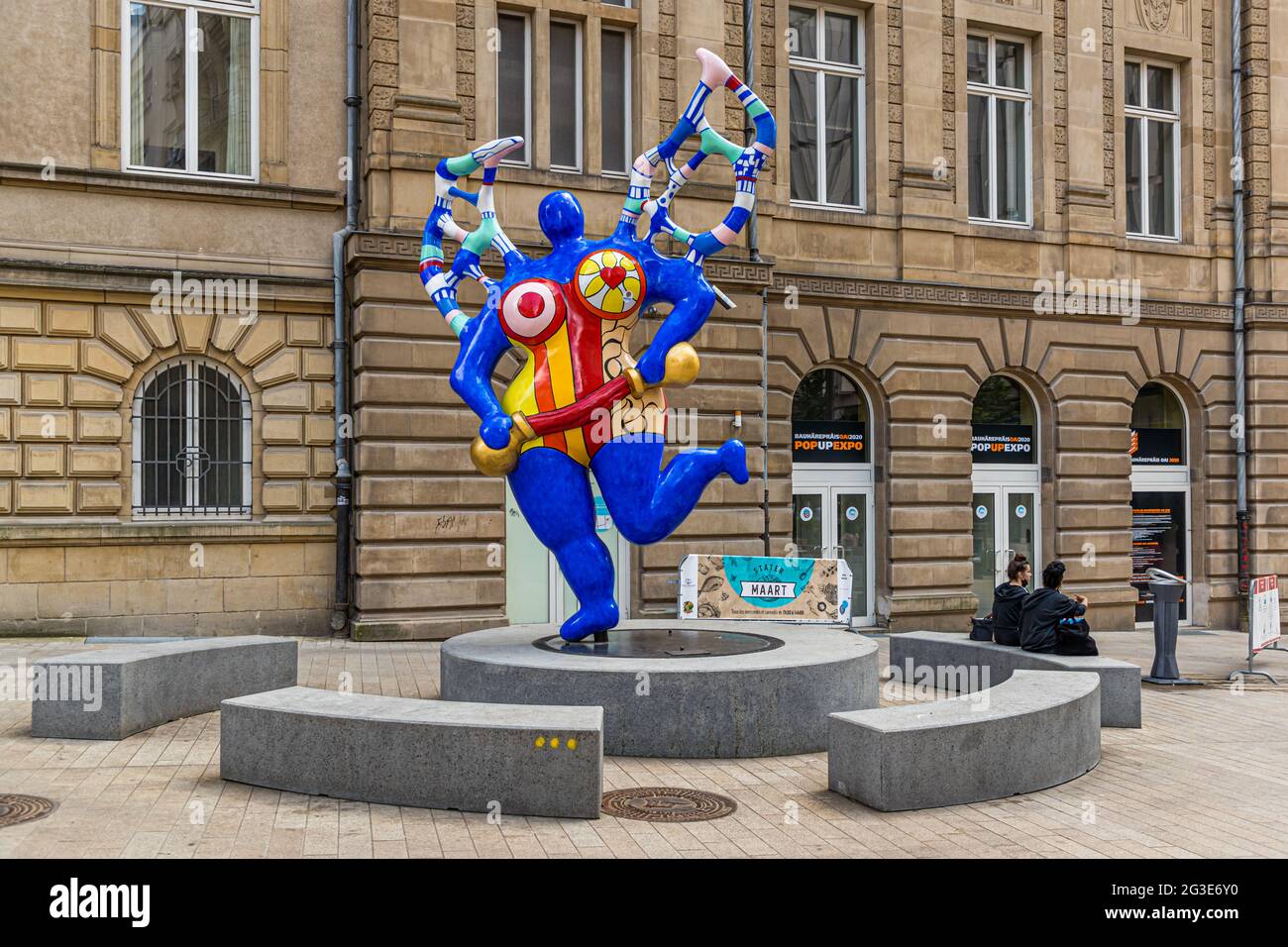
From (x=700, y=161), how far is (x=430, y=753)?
18.0 ft

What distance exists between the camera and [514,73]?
1736cm

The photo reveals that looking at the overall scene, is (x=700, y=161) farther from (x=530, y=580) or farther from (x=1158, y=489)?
(x=1158, y=489)

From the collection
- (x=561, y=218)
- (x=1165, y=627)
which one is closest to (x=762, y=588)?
(x=1165, y=627)

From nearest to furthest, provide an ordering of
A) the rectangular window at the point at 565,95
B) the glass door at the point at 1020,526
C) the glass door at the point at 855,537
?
the rectangular window at the point at 565,95, the glass door at the point at 855,537, the glass door at the point at 1020,526

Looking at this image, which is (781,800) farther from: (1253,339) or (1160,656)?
(1253,339)

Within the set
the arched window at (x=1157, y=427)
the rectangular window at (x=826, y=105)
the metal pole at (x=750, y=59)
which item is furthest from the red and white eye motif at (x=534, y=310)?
the arched window at (x=1157, y=427)

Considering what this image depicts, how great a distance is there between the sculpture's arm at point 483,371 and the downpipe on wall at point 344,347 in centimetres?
636

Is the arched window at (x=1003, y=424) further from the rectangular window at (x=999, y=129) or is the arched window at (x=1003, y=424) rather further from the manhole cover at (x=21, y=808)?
the manhole cover at (x=21, y=808)

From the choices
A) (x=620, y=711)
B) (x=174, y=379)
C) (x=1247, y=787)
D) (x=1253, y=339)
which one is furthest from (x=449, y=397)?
(x=1253, y=339)

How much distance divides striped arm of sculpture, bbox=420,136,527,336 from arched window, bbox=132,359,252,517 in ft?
20.3

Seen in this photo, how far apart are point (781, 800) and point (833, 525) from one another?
11.8 metres

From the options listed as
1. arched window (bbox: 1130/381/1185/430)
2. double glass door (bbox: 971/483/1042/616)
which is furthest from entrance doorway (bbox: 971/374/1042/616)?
arched window (bbox: 1130/381/1185/430)

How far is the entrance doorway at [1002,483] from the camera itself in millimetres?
20297

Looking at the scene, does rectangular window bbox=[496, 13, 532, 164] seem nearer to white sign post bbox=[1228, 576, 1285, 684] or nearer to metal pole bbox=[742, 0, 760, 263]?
metal pole bbox=[742, 0, 760, 263]
